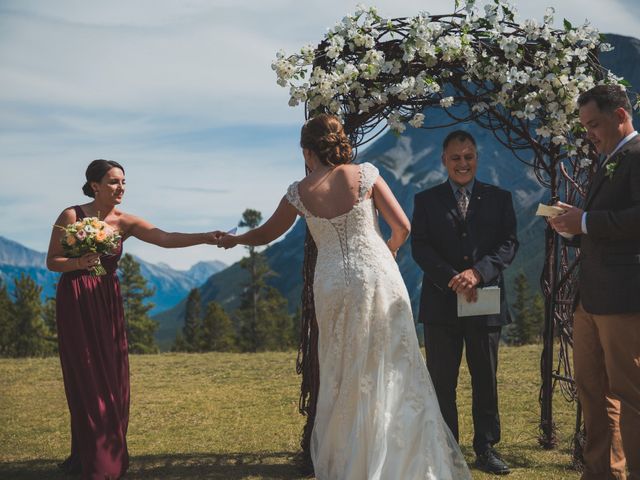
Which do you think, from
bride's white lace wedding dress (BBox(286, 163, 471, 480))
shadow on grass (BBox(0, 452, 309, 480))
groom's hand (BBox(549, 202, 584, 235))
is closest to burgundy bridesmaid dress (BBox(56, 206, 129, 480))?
shadow on grass (BBox(0, 452, 309, 480))

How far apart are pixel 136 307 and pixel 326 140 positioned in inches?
2328

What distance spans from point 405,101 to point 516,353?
9701 mm

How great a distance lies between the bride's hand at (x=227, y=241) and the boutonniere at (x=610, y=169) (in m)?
3.29

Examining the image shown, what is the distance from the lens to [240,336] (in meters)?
63.7

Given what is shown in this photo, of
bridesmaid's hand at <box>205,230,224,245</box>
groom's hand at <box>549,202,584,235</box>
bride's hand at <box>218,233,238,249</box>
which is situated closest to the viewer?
groom's hand at <box>549,202,584,235</box>

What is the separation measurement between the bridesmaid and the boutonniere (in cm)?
415

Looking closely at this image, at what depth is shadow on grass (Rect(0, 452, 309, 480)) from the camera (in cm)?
641

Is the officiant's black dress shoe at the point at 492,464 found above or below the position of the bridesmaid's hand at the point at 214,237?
below

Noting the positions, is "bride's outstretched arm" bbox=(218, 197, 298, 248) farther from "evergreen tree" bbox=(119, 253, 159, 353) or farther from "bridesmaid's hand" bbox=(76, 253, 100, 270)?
"evergreen tree" bbox=(119, 253, 159, 353)

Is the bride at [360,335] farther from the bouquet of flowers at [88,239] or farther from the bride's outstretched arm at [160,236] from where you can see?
the bouquet of flowers at [88,239]

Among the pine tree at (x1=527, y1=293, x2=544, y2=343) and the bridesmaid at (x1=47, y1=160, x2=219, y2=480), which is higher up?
the bridesmaid at (x1=47, y1=160, x2=219, y2=480)

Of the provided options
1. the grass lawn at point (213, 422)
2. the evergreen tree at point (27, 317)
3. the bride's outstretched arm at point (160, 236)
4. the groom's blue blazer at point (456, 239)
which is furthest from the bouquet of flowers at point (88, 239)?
the evergreen tree at point (27, 317)

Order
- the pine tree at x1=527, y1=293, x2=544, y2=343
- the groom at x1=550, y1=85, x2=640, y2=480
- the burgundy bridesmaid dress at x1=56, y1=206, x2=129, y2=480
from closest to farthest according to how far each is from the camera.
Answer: the groom at x1=550, y1=85, x2=640, y2=480 < the burgundy bridesmaid dress at x1=56, y1=206, x2=129, y2=480 < the pine tree at x1=527, y1=293, x2=544, y2=343

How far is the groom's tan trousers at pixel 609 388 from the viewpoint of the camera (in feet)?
15.4
